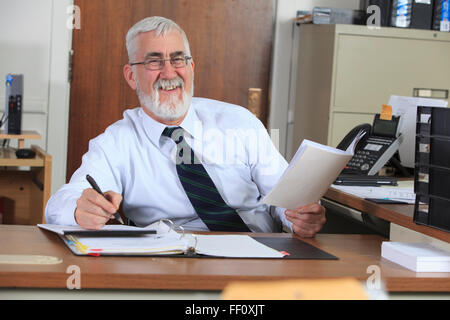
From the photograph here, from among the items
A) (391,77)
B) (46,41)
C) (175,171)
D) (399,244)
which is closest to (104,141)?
(175,171)

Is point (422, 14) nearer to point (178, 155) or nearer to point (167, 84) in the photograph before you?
point (167, 84)

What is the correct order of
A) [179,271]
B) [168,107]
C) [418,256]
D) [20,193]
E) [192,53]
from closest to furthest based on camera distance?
1. [179,271]
2. [418,256]
3. [168,107]
4. [20,193]
5. [192,53]

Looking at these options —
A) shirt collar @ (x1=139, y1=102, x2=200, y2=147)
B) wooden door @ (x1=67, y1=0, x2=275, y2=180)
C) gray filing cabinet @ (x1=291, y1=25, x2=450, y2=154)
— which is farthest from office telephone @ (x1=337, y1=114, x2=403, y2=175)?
wooden door @ (x1=67, y1=0, x2=275, y2=180)

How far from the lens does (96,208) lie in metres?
1.41

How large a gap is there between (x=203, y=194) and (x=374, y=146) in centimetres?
94

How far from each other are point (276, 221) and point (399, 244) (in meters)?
0.65

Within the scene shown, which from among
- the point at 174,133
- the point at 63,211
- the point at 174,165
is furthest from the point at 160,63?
the point at 63,211

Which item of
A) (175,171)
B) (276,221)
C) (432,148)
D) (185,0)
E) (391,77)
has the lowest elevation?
(276,221)

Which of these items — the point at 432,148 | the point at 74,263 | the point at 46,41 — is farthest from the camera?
the point at 46,41

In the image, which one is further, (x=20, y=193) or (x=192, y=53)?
(x=192, y=53)

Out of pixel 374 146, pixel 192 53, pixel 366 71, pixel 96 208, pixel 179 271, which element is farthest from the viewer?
pixel 192 53
